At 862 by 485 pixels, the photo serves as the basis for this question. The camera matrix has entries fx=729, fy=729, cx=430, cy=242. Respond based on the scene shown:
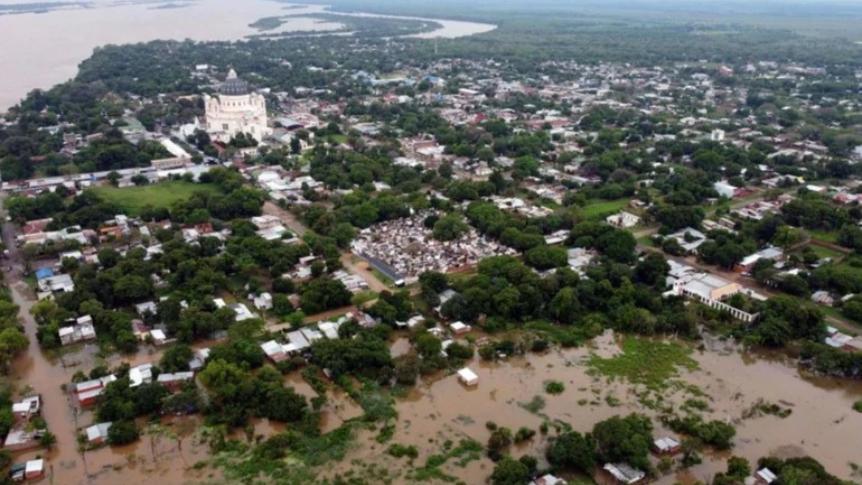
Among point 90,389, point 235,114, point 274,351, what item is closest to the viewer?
point 90,389

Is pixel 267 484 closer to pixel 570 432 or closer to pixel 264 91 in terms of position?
pixel 570 432

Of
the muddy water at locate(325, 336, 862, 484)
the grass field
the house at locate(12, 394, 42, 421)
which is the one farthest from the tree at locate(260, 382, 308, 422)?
the grass field

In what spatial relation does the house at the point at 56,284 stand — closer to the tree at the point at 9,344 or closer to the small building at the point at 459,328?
the tree at the point at 9,344

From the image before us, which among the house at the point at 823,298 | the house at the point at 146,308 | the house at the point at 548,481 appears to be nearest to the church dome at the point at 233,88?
the house at the point at 146,308

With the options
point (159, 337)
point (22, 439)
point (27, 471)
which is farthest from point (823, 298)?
point (22, 439)

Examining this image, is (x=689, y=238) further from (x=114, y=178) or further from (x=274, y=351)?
(x=114, y=178)

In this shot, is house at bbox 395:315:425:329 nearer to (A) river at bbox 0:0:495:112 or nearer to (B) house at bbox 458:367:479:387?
(B) house at bbox 458:367:479:387
